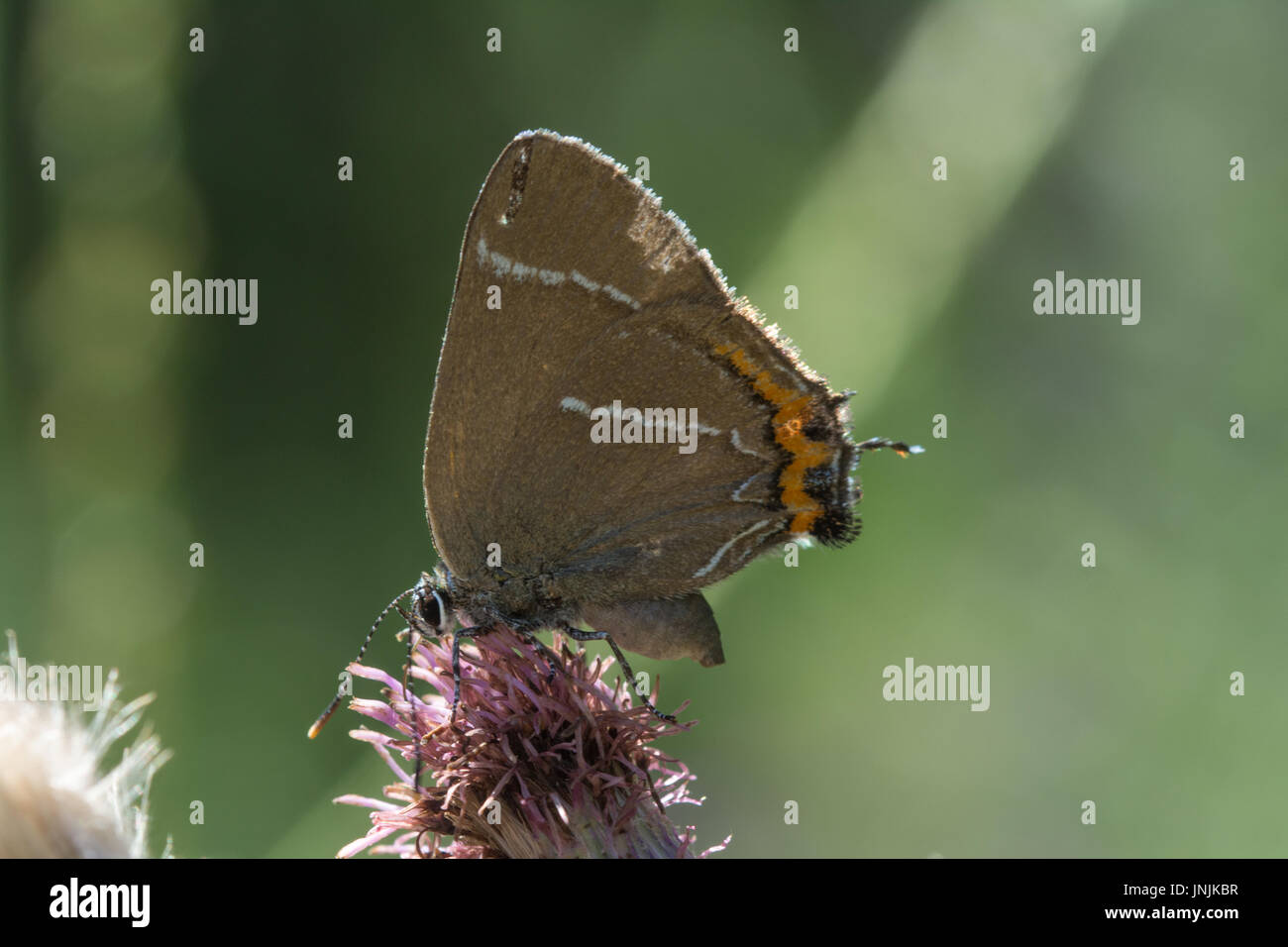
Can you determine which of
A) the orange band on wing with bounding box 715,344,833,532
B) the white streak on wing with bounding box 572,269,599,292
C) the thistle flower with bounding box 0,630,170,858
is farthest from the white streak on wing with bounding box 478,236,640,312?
the thistle flower with bounding box 0,630,170,858

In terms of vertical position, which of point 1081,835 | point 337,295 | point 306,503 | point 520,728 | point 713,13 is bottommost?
point 1081,835

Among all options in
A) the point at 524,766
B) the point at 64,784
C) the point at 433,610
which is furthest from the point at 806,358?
the point at 64,784

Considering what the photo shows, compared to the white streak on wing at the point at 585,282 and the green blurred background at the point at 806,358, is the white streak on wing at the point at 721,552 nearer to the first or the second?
the white streak on wing at the point at 585,282

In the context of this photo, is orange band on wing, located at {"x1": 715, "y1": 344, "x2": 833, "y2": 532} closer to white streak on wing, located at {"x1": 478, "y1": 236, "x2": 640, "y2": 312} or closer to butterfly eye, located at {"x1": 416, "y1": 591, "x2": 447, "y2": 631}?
white streak on wing, located at {"x1": 478, "y1": 236, "x2": 640, "y2": 312}

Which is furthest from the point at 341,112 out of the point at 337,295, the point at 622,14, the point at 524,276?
the point at 524,276

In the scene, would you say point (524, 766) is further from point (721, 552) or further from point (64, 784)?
point (64, 784)

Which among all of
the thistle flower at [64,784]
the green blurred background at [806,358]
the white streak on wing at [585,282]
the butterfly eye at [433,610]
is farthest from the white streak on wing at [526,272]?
the green blurred background at [806,358]
